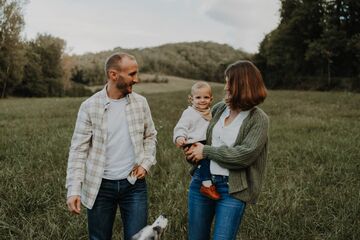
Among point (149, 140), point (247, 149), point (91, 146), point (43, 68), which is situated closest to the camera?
point (247, 149)

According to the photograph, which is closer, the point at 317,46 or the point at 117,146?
the point at 117,146

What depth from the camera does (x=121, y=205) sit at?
347 cm

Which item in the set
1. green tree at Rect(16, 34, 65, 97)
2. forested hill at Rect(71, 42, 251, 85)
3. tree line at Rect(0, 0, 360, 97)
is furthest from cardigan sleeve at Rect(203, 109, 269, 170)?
forested hill at Rect(71, 42, 251, 85)

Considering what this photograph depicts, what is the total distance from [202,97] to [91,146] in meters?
0.94

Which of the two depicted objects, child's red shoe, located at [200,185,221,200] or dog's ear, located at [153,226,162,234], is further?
child's red shoe, located at [200,185,221,200]

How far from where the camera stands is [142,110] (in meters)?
3.47

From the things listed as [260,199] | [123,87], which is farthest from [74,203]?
[260,199]

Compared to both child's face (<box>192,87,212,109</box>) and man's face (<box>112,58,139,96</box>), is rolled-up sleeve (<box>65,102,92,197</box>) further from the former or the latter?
child's face (<box>192,87,212,109</box>)

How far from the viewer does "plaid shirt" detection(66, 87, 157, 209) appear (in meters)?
3.29

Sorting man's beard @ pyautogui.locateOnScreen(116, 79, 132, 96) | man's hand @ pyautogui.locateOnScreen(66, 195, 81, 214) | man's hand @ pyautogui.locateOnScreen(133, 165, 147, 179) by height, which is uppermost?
man's beard @ pyautogui.locateOnScreen(116, 79, 132, 96)

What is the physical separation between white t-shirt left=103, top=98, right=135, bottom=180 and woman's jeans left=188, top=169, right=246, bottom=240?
0.54 metres

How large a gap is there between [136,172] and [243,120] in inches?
35.8

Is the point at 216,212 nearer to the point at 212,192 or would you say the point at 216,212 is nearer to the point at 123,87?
the point at 212,192

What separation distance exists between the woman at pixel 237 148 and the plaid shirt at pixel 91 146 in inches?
18.2
